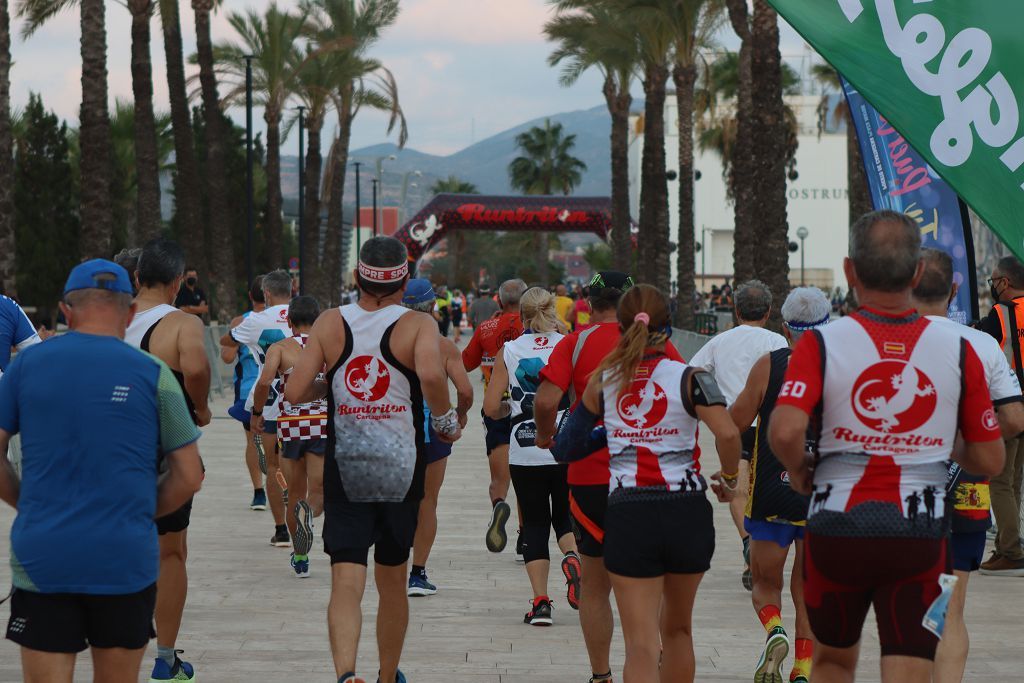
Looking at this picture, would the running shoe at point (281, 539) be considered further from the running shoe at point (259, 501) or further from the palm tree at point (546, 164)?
the palm tree at point (546, 164)

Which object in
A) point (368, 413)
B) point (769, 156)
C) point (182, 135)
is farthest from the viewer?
point (182, 135)

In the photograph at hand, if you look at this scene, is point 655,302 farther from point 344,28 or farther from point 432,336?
point 344,28

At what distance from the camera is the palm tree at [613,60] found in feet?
125

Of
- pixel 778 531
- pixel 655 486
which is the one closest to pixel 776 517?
pixel 778 531

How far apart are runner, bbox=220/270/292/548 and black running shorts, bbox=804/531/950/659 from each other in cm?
600

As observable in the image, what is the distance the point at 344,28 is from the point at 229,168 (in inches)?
530

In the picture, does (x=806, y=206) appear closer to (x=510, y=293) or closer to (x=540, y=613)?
(x=510, y=293)

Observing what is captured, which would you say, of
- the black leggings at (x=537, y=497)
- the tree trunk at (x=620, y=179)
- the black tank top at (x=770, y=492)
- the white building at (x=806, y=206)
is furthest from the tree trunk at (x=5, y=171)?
the white building at (x=806, y=206)

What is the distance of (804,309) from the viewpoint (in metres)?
6.41

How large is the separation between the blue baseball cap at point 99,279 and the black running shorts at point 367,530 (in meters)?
1.76

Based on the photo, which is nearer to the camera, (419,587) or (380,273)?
(380,273)

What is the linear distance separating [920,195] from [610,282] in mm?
2830

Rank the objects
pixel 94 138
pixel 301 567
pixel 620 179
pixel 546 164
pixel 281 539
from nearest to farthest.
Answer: pixel 301 567, pixel 281 539, pixel 94 138, pixel 620 179, pixel 546 164

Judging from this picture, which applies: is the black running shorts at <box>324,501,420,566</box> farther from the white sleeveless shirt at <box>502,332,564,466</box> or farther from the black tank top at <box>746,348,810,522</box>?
the white sleeveless shirt at <box>502,332,564,466</box>
